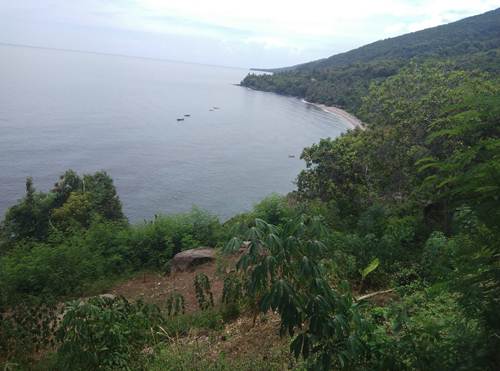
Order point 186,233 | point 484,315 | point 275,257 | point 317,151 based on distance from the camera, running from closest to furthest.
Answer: point 484,315, point 275,257, point 186,233, point 317,151

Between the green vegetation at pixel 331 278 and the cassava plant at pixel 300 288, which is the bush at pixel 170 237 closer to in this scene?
the green vegetation at pixel 331 278

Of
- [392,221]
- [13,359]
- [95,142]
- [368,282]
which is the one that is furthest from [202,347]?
[95,142]

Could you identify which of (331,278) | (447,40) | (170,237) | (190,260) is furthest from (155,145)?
(447,40)

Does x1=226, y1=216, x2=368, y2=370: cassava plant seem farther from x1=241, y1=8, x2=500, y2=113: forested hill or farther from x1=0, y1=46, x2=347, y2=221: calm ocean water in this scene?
x1=241, y1=8, x2=500, y2=113: forested hill

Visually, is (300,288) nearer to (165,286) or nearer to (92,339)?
(92,339)

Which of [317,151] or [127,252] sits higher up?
[317,151]

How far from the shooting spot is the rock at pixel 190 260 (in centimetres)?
1175

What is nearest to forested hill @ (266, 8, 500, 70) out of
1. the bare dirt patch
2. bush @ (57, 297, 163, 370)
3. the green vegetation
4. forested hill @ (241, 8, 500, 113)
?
forested hill @ (241, 8, 500, 113)

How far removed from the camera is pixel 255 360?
4766 millimetres

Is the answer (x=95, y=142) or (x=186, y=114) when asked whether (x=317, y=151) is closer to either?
(x=95, y=142)

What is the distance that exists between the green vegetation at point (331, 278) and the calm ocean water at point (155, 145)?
16.7 metres

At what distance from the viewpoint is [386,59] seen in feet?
391

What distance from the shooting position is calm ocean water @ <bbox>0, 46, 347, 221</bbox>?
41281 millimetres

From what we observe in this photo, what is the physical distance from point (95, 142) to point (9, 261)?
48.0 metres
